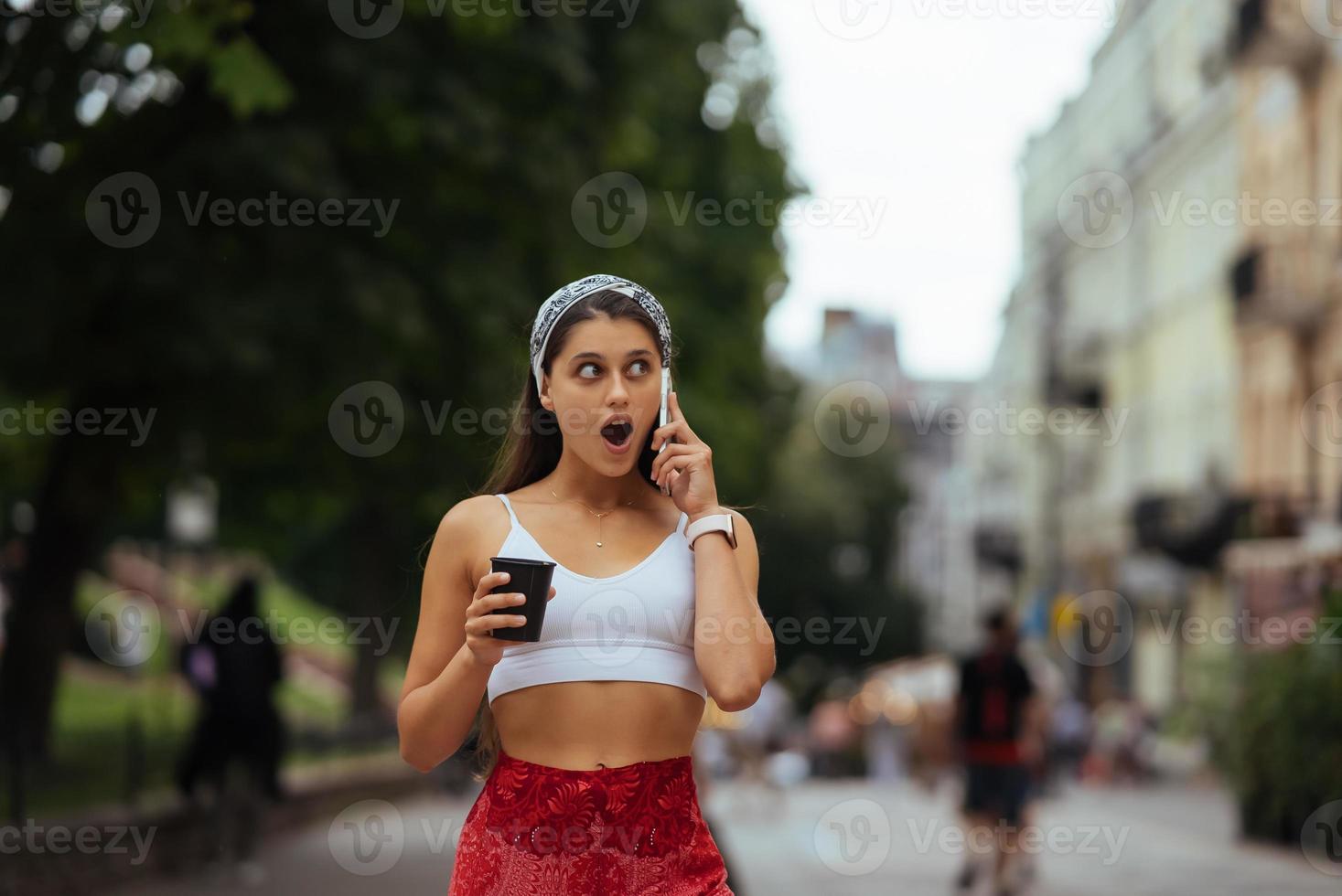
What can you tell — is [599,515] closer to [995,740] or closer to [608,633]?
[608,633]

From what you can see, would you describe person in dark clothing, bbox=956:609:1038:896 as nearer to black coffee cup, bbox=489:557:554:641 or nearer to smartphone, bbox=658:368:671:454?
smartphone, bbox=658:368:671:454

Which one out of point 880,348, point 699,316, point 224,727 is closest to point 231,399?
point 224,727

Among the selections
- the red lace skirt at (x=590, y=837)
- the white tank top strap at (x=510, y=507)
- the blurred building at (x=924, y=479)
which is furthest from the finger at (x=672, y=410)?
the blurred building at (x=924, y=479)

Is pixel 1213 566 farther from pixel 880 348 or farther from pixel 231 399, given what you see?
pixel 880 348

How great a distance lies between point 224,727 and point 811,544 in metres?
56.9

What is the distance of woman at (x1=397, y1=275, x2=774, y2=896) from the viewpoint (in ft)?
11.0

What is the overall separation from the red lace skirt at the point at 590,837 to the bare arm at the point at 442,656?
14 centimetres

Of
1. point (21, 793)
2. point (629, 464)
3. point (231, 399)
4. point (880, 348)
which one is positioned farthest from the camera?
point (880, 348)

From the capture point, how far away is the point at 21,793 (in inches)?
441

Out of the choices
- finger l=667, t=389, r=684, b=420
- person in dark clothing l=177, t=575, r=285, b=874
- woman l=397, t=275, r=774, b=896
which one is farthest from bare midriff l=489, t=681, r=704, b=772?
person in dark clothing l=177, t=575, r=285, b=874

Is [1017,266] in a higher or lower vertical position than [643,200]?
higher

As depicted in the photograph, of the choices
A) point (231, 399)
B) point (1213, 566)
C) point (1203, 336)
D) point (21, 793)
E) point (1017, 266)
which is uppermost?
point (1017, 266)

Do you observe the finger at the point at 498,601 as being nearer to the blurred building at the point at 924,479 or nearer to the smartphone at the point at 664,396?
the smartphone at the point at 664,396

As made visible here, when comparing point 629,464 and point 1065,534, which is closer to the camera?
point 629,464
